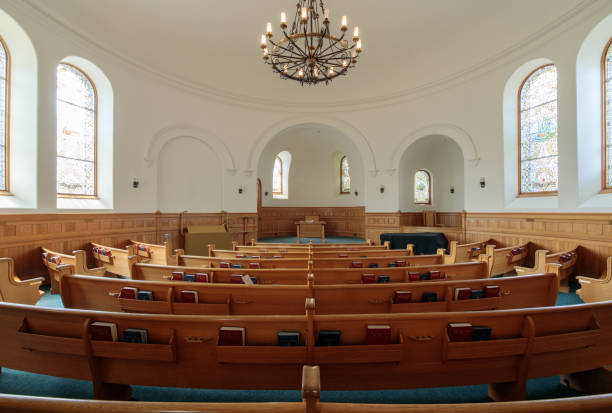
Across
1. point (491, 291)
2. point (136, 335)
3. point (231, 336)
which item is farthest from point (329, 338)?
point (491, 291)

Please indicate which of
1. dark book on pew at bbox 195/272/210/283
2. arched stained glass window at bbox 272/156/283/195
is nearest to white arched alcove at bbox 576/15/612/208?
dark book on pew at bbox 195/272/210/283

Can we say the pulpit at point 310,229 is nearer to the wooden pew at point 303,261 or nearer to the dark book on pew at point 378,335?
the wooden pew at point 303,261

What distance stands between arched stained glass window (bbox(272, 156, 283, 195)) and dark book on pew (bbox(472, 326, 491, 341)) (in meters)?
13.2

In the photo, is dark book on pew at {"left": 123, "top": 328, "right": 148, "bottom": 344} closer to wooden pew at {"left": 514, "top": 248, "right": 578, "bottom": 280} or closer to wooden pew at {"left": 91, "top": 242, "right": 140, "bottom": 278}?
wooden pew at {"left": 91, "top": 242, "right": 140, "bottom": 278}

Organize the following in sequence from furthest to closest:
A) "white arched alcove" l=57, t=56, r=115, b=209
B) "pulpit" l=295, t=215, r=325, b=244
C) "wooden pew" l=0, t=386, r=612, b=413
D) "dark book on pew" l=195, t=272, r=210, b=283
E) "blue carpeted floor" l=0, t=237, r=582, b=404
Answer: "pulpit" l=295, t=215, r=325, b=244 → "white arched alcove" l=57, t=56, r=115, b=209 → "dark book on pew" l=195, t=272, r=210, b=283 → "blue carpeted floor" l=0, t=237, r=582, b=404 → "wooden pew" l=0, t=386, r=612, b=413

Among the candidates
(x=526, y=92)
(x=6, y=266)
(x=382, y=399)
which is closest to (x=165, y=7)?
(x=6, y=266)

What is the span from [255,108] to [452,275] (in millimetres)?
9646

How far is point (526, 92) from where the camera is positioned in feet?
27.0

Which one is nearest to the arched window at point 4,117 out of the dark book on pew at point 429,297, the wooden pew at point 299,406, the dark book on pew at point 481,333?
the wooden pew at point 299,406

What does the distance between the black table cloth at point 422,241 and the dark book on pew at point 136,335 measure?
837 centimetres

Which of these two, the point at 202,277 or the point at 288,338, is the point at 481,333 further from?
the point at 202,277

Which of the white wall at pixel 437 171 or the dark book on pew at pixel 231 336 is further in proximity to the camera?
the white wall at pixel 437 171

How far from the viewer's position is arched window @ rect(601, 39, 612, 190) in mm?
6344

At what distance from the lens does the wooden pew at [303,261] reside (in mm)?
4234
